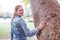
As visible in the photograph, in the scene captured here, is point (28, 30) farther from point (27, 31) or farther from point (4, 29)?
point (4, 29)

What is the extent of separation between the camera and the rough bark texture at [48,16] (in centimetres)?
238

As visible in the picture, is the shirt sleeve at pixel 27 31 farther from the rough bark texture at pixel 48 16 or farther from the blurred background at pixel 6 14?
the blurred background at pixel 6 14

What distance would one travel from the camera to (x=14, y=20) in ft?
9.12

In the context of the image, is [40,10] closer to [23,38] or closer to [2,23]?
[23,38]

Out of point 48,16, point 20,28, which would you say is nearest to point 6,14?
point 20,28

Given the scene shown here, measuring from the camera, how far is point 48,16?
2.61 m

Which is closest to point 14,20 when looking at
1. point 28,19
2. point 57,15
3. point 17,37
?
Result: point 17,37

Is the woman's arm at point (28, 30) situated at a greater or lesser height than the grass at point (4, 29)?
greater

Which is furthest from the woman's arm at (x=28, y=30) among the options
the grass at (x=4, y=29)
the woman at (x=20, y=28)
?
the grass at (x=4, y=29)

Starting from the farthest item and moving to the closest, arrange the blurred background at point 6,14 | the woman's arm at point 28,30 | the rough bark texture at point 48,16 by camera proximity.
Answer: the blurred background at point 6,14 → the woman's arm at point 28,30 → the rough bark texture at point 48,16

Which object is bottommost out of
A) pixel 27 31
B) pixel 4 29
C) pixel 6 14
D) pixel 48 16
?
pixel 4 29

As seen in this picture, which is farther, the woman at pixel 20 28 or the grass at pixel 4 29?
the grass at pixel 4 29

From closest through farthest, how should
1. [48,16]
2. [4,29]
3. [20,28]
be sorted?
[48,16]
[20,28]
[4,29]

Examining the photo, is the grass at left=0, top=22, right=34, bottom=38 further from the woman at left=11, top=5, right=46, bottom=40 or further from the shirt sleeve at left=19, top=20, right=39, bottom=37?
the shirt sleeve at left=19, top=20, right=39, bottom=37
